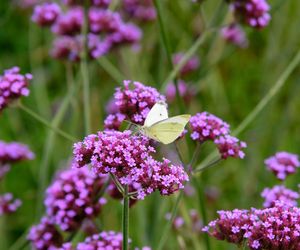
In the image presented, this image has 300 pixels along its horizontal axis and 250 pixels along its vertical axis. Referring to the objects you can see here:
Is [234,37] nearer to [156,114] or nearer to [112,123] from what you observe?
[112,123]

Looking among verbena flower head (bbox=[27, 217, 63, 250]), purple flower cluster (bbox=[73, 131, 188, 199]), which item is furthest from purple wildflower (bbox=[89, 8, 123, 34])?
purple flower cluster (bbox=[73, 131, 188, 199])

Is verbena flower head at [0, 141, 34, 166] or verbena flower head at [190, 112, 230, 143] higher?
verbena flower head at [0, 141, 34, 166]

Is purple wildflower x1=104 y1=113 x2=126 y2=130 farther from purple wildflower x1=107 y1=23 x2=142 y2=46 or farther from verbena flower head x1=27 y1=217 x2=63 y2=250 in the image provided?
purple wildflower x1=107 y1=23 x2=142 y2=46

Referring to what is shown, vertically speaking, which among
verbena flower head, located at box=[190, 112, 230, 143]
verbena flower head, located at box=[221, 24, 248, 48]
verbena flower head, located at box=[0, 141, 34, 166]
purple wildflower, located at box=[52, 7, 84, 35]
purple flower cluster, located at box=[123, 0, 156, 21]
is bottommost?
verbena flower head, located at box=[190, 112, 230, 143]

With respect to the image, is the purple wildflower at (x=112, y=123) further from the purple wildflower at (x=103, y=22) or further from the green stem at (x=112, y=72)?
the purple wildflower at (x=103, y=22)

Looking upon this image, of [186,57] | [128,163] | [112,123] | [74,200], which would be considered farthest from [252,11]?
[128,163]

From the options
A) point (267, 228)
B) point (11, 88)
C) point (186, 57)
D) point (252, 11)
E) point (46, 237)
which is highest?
point (252, 11)

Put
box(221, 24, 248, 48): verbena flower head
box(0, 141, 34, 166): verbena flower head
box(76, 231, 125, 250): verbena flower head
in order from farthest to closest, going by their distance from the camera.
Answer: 1. box(221, 24, 248, 48): verbena flower head
2. box(0, 141, 34, 166): verbena flower head
3. box(76, 231, 125, 250): verbena flower head
